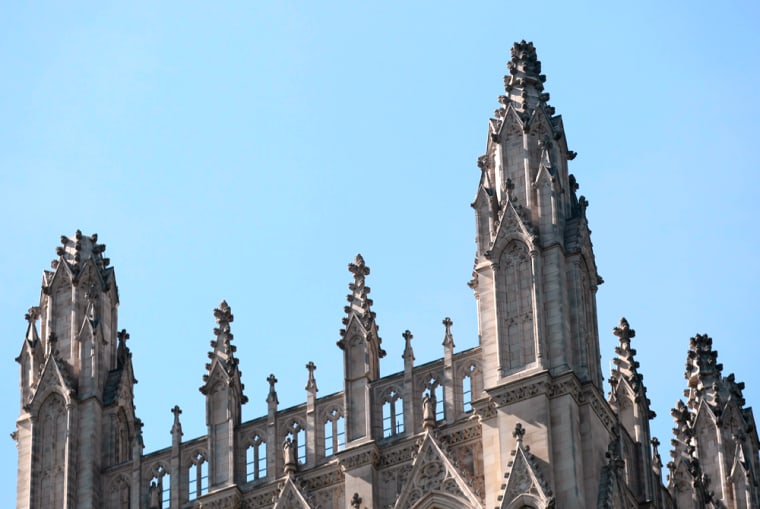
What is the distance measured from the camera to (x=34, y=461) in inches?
2104

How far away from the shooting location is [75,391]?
54.0m

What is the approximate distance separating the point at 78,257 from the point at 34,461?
13.6ft

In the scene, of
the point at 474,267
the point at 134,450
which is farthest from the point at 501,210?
the point at 134,450

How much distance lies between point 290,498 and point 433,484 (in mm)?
2628

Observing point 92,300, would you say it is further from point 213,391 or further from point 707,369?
point 707,369

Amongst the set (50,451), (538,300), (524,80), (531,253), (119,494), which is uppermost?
(524,80)

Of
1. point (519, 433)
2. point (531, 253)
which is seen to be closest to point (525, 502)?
point (519, 433)

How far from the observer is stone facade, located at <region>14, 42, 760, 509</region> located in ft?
161

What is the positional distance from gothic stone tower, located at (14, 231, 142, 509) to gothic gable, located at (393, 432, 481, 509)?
5.66m

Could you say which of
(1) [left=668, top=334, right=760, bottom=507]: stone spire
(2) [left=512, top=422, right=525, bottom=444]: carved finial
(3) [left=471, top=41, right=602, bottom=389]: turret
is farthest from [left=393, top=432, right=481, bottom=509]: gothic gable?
(1) [left=668, top=334, right=760, bottom=507]: stone spire

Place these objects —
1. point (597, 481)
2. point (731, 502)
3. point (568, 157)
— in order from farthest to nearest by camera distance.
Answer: point (731, 502)
point (568, 157)
point (597, 481)

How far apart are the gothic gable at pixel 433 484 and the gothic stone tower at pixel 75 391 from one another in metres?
5.66

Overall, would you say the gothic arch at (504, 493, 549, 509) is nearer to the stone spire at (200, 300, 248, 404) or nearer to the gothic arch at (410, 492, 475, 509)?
the gothic arch at (410, 492, 475, 509)

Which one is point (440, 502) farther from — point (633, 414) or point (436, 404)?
point (633, 414)
